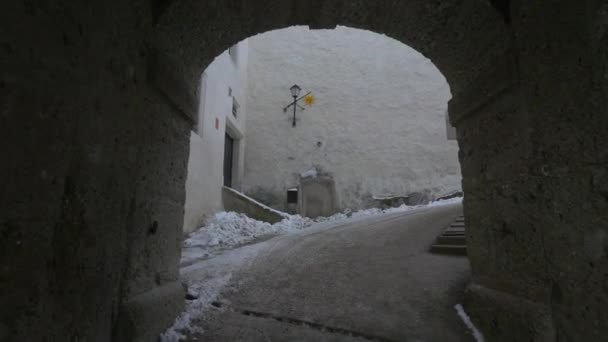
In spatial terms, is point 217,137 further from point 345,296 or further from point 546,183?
point 546,183

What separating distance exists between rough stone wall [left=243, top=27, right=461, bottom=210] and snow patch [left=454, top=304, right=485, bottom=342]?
24.4 ft

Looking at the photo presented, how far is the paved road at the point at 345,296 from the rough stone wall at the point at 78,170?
23.9 inches

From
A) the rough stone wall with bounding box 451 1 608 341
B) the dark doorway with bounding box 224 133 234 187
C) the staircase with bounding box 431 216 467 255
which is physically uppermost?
the dark doorway with bounding box 224 133 234 187

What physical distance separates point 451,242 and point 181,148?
291 centimetres

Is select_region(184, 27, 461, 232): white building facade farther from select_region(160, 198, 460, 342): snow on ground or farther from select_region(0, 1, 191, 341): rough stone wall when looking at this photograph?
select_region(0, 1, 191, 341): rough stone wall

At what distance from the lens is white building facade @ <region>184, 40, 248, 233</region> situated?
5.95 m

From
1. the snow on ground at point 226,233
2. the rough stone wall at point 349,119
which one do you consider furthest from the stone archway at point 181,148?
the rough stone wall at point 349,119

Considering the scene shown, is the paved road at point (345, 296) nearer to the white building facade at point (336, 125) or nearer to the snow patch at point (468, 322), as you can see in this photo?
the snow patch at point (468, 322)

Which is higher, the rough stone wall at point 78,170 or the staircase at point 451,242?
the rough stone wall at point 78,170

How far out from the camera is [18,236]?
0.91 metres

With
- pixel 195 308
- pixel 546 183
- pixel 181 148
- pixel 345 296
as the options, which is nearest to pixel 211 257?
pixel 195 308

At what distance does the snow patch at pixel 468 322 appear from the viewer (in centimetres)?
173

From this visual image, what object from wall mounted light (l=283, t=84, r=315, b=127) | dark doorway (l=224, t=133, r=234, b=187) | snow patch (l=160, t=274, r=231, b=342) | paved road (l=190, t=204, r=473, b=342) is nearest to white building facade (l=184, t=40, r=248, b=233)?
dark doorway (l=224, t=133, r=234, b=187)

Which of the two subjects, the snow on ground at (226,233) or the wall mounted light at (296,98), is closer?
the snow on ground at (226,233)
